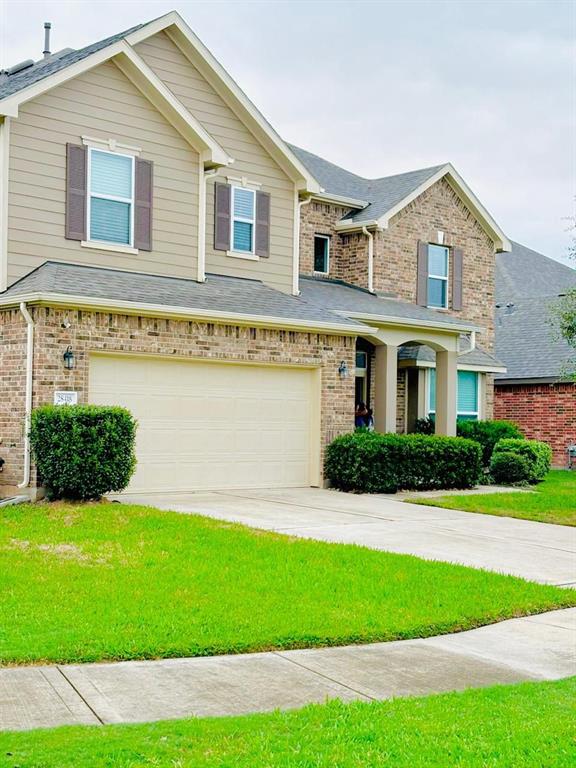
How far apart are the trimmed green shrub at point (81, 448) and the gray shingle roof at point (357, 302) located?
7300mm

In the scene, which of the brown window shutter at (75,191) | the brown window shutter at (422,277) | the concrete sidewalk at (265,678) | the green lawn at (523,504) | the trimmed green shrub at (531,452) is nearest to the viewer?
the concrete sidewalk at (265,678)

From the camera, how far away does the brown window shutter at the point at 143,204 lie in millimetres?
17156

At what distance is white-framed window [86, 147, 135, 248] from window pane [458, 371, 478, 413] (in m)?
11.5

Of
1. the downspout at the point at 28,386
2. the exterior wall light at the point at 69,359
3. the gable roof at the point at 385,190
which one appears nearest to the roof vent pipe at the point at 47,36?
the gable roof at the point at 385,190

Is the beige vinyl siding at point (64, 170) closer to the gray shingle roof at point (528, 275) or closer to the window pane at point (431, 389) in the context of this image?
the window pane at point (431, 389)

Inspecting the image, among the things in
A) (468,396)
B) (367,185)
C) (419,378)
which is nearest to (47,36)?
(367,185)

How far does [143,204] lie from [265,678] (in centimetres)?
1231

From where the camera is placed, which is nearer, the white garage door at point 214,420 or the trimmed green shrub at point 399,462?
the white garage door at point 214,420

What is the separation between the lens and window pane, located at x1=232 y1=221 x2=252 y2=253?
1931 cm

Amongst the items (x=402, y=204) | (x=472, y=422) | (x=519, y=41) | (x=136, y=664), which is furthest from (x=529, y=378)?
(x=136, y=664)

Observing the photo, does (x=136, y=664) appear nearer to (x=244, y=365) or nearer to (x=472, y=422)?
(x=244, y=365)

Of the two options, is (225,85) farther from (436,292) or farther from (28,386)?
(436,292)

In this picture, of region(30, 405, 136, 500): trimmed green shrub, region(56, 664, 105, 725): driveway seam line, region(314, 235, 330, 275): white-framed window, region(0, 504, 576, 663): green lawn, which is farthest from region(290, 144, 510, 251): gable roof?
region(56, 664, 105, 725): driveway seam line

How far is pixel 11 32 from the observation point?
928 inches
